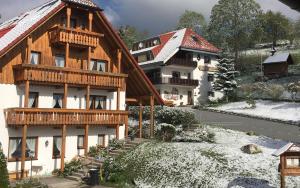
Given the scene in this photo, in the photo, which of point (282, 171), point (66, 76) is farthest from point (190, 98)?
point (282, 171)

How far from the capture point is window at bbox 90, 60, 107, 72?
2861cm

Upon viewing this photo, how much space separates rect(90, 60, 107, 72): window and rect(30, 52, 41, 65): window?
167 inches

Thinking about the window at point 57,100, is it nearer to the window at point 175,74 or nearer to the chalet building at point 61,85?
the chalet building at point 61,85

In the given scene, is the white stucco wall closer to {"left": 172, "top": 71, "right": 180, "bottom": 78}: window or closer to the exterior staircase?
the exterior staircase

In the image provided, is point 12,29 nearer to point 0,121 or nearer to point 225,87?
point 0,121

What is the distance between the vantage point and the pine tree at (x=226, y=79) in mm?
54250

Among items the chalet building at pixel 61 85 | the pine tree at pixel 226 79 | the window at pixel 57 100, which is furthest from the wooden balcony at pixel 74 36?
the pine tree at pixel 226 79

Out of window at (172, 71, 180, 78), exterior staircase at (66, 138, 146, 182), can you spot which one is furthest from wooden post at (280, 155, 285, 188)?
window at (172, 71, 180, 78)

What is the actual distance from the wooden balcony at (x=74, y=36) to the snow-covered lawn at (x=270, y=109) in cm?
2149

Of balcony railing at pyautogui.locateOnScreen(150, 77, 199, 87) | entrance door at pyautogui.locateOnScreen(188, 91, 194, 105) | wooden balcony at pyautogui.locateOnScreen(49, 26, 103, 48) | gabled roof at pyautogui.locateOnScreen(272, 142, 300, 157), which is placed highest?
wooden balcony at pyautogui.locateOnScreen(49, 26, 103, 48)

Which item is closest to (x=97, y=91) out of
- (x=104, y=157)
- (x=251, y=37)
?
(x=104, y=157)

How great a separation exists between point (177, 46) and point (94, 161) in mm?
34474

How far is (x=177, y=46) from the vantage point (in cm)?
5659

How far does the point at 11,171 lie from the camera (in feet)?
75.8
